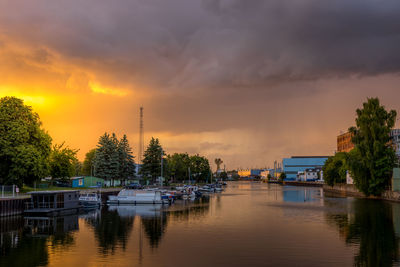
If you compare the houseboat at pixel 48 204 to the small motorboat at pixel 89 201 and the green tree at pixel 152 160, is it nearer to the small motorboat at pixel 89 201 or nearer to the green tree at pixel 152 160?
the small motorboat at pixel 89 201

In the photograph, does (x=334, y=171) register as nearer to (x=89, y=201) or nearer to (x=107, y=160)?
(x=107, y=160)

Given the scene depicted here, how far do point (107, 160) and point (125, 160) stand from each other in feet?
25.3

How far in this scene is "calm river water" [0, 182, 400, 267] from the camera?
28000mm

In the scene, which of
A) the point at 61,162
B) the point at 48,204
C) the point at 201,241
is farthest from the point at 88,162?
the point at 201,241

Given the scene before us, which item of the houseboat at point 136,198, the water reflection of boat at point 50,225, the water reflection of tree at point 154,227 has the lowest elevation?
the water reflection of tree at point 154,227

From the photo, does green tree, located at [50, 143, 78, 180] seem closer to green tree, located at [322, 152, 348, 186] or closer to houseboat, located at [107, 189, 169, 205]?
houseboat, located at [107, 189, 169, 205]

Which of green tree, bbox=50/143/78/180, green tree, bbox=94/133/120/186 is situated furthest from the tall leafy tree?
green tree, bbox=50/143/78/180

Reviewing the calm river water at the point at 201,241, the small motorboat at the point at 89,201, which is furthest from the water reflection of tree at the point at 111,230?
the small motorboat at the point at 89,201

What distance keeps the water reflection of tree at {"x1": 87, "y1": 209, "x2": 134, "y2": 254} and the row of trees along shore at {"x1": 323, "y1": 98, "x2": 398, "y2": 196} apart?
5747cm

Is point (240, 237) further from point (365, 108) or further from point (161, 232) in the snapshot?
point (365, 108)

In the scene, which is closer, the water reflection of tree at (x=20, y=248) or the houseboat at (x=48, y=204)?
the water reflection of tree at (x=20, y=248)

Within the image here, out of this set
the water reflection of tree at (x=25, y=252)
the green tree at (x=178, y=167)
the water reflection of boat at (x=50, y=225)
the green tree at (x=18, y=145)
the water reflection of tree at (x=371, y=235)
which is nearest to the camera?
the water reflection of tree at (x=25, y=252)

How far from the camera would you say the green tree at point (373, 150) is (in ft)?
284

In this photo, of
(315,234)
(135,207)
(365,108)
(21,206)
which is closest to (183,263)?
(315,234)
